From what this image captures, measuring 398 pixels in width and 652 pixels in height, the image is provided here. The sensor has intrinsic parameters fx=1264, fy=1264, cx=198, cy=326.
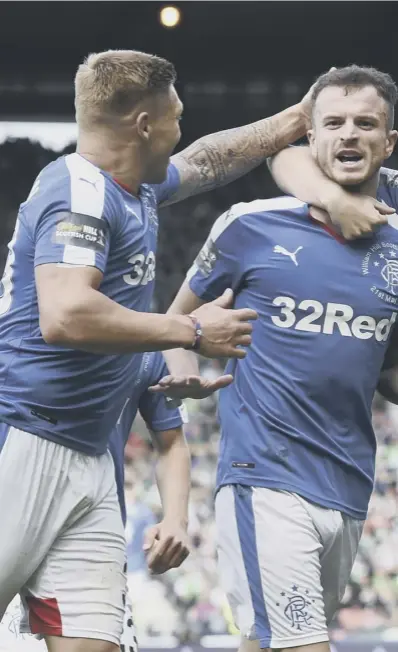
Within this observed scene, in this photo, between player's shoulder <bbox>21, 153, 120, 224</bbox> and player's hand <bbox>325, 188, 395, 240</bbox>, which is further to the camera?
player's hand <bbox>325, 188, 395, 240</bbox>

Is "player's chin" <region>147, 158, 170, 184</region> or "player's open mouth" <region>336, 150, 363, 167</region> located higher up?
"player's open mouth" <region>336, 150, 363, 167</region>

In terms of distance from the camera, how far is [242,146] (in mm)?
3996

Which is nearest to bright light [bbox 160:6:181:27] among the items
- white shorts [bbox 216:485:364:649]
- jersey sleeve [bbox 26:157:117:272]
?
white shorts [bbox 216:485:364:649]

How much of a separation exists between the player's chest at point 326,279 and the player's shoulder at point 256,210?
0.31 feet

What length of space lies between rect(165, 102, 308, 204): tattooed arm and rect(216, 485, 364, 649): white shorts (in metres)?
1.01

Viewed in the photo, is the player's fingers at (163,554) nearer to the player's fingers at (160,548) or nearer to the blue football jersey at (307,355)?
the player's fingers at (160,548)

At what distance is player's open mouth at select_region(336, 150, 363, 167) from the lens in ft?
12.1

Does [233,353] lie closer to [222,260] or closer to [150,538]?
[150,538]

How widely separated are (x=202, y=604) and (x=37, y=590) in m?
6.30

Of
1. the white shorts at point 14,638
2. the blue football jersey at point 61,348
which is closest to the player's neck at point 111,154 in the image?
the blue football jersey at point 61,348

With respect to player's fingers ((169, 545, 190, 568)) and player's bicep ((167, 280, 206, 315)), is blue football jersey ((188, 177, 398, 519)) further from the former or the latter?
player's fingers ((169, 545, 190, 568))

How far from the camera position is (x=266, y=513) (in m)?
3.55

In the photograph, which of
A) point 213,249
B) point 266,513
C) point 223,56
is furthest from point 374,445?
point 223,56

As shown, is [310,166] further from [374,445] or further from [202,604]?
[202,604]
